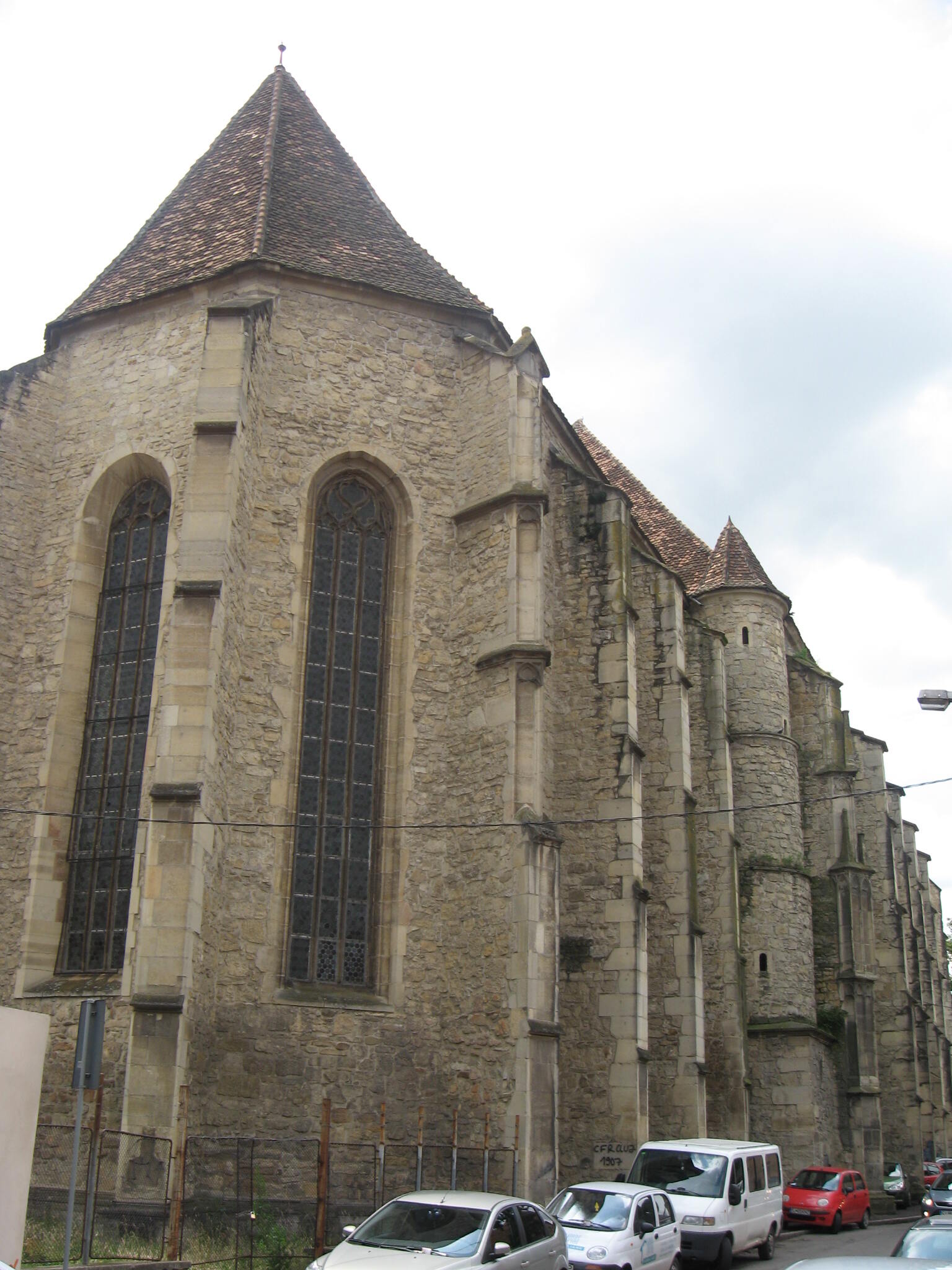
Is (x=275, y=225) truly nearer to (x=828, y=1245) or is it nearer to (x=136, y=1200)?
(x=136, y=1200)

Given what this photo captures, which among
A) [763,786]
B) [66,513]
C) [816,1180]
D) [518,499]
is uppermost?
[518,499]

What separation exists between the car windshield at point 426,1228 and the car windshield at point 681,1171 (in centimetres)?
542

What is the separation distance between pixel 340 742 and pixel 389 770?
0.71 m

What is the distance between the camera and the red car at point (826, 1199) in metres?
20.1

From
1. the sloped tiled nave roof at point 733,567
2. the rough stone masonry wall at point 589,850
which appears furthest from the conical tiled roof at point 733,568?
the rough stone masonry wall at point 589,850

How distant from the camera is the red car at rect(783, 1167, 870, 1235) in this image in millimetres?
20141

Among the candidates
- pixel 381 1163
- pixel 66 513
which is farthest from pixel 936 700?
pixel 66 513

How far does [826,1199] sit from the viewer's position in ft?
66.3

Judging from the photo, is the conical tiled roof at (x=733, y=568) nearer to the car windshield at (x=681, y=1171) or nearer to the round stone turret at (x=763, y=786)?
the round stone turret at (x=763, y=786)

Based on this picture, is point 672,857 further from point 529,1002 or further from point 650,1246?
point 650,1246

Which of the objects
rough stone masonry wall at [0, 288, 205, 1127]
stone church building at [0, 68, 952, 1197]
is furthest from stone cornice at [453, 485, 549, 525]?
rough stone masonry wall at [0, 288, 205, 1127]

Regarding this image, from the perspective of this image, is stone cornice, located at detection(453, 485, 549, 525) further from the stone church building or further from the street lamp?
the street lamp

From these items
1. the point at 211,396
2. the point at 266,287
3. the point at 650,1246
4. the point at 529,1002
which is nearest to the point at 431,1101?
the point at 529,1002

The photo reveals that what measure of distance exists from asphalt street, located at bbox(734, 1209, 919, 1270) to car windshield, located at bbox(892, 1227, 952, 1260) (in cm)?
237
